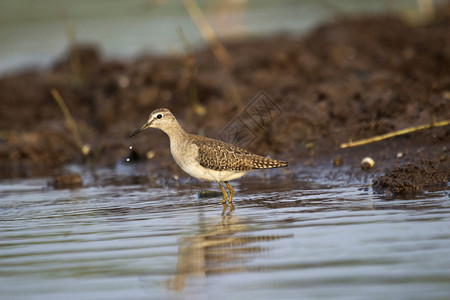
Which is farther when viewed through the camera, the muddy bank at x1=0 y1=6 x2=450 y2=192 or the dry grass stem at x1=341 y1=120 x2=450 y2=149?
the muddy bank at x1=0 y1=6 x2=450 y2=192

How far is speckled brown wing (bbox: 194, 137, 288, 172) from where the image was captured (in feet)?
34.0

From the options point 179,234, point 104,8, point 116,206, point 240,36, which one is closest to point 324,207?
point 179,234

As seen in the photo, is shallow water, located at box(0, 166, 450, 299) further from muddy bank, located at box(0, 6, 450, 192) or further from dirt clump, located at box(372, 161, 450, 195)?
muddy bank, located at box(0, 6, 450, 192)

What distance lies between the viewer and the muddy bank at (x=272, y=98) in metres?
12.3

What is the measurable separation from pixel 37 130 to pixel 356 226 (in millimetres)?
10715

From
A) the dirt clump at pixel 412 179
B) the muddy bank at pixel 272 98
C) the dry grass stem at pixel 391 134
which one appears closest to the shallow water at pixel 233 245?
the dirt clump at pixel 412 179

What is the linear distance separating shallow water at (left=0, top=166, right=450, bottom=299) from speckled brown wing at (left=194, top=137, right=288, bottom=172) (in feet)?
1.29

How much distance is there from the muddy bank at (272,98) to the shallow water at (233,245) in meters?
1.87

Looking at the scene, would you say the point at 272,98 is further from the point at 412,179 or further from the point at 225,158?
the point at 412,179

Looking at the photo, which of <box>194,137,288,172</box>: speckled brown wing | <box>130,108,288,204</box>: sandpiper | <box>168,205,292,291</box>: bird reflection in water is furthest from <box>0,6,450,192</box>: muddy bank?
<box>168,205,292,291</box>: bird reflection in water

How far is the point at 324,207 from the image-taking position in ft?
28.8

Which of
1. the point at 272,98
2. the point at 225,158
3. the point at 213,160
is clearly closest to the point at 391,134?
the point at 225,158

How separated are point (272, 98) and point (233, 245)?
327 inches

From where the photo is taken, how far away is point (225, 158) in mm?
10430
